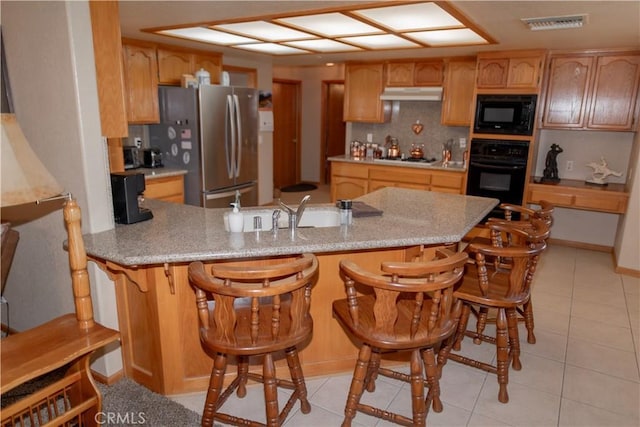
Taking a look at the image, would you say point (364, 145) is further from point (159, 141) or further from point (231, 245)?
point (231, 245)

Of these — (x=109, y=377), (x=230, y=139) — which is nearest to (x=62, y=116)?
(x=109, y=377)

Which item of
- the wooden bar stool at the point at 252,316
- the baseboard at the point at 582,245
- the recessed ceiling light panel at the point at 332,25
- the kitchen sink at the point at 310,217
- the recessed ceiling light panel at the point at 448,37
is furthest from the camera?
the baseboard at the point at 582,245

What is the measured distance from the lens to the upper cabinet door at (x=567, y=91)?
4.61 meters

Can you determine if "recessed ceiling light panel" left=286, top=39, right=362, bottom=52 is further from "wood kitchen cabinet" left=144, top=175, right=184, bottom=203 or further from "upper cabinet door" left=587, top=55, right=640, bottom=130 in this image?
"upper cabinet door" left=587, top=55, right=640, bottom=130

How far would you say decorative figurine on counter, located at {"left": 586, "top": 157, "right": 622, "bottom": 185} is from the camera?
482 cm

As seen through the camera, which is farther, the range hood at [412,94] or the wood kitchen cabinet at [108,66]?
the range hood at [412,94]

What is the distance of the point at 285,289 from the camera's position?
166 centimetres

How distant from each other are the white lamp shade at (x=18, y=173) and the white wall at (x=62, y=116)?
61 centimetres

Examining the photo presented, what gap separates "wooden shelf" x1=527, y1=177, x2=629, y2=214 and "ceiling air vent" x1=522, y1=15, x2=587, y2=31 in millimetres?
1998

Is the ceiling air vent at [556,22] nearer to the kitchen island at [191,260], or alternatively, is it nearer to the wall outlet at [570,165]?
the kitchen island at [191,260]

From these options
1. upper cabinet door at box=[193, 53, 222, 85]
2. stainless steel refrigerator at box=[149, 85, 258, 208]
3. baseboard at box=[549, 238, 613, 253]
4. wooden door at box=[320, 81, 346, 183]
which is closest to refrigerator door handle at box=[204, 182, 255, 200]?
stainless steel refrigerator at box=[149, 85, 258, 208]

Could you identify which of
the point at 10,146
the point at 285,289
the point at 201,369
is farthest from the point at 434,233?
the point at 10,146

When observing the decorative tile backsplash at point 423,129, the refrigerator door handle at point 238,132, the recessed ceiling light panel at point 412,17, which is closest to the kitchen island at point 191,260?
the recessed ceiling light panel at point 412,17

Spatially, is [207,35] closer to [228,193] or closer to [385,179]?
[228,193]
